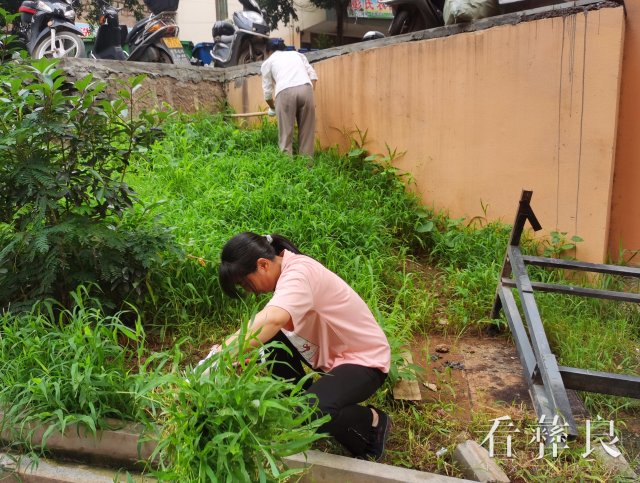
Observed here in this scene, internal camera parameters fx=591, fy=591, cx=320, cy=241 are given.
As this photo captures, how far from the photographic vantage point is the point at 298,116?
19.8ft

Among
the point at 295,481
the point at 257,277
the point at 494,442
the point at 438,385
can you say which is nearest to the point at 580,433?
the point at 494,442

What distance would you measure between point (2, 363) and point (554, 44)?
417 cm

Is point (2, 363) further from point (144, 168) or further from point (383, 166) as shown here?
point (383, 166)

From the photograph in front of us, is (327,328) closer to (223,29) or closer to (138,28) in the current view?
(138,28)

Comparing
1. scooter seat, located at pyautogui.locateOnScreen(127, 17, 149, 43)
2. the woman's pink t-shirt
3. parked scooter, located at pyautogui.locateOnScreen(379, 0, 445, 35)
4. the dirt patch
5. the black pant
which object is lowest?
the dirt patch

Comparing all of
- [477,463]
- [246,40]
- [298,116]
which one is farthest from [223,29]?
[477,463]

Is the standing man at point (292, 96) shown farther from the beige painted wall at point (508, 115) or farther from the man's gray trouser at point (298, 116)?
the beige painted wall at point (508, 115)

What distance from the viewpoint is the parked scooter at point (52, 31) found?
7066 millimetres

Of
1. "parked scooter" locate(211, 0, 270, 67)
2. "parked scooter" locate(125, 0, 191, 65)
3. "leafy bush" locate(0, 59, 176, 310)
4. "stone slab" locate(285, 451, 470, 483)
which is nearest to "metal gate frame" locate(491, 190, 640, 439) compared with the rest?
"stone slab" locate(285, 451, 470, 483)

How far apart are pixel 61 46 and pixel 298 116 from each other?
130 inches

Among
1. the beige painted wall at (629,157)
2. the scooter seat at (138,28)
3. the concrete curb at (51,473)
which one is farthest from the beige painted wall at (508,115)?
the scooter seat at (138,28)

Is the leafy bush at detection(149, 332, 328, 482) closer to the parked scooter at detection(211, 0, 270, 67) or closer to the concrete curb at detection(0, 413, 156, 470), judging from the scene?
the concrete curb at detection(0, 413, 156, 470)

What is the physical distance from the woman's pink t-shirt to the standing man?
3.66m

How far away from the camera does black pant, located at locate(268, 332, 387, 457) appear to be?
88.0 inches
